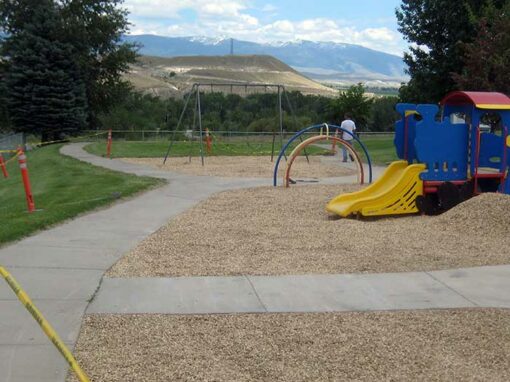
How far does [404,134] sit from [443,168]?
120 centimetres

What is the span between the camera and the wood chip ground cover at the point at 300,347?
4.88 m

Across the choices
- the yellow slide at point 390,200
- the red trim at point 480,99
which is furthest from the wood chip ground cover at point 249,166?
the yellow slide at point 390,200

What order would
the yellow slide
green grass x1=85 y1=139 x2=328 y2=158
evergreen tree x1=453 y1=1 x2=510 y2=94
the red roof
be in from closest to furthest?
the yellow slide
the red roof
evergreen tree x1=453 y1=1 x2=510 y2=94
green grass x1=85 y1=139 x2=328 y2=158

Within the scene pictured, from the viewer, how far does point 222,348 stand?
5336mm

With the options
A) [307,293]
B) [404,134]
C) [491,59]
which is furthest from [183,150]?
[307,293]

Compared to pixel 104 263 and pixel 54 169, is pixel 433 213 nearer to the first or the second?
pixel 104 263

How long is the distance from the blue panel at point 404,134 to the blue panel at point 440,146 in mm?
737

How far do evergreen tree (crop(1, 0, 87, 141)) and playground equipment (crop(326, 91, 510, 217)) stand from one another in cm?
2853

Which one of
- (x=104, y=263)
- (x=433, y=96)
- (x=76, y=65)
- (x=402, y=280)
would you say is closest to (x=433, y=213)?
(x=402, y=280)

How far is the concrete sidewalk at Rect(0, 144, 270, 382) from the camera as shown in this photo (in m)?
5.07

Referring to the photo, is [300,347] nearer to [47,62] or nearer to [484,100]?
[484,100]

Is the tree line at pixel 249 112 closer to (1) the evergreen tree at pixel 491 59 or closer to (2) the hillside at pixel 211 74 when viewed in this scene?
(2) the hillside at pixel 211 74

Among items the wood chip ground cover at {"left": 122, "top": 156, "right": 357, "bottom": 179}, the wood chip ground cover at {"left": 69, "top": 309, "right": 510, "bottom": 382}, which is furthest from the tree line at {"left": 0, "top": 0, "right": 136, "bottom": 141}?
the wood chip ground cover at {"left": 69, "top": 309, "right": 510, "bottom": 382}

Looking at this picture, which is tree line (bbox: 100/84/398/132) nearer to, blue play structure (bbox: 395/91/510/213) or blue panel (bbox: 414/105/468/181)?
blue play structure (bbox: 395/91/510/213)
